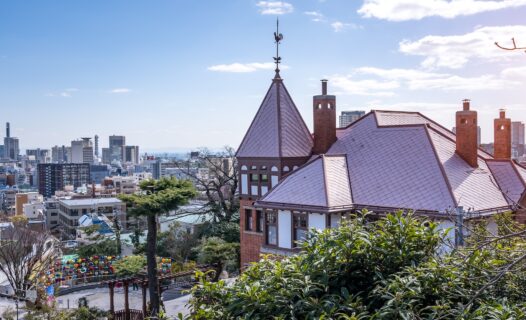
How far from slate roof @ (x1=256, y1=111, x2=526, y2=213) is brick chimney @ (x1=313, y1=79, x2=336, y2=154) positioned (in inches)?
31.0

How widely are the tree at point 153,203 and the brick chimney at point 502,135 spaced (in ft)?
40.3

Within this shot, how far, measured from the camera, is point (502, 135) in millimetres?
20750

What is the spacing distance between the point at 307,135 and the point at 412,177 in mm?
5459

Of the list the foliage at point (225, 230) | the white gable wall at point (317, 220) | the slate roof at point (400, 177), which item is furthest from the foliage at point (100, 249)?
the white gable wall at point (317, 220)

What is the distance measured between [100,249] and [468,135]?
94.7 feet

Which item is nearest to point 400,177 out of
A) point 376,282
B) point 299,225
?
point 299,225

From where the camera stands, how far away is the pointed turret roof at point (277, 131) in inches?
834

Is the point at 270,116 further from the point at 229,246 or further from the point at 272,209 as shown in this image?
the point at 229,246

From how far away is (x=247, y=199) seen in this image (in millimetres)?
22250

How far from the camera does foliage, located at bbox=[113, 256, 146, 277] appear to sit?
2355cm

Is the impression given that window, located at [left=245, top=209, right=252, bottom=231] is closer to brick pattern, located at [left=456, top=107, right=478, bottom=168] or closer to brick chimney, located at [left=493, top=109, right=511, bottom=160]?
brick pattern, located at [left=456, top=107, right=478, bottom=168]

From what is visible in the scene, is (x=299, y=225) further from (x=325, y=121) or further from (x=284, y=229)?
(x=325, y=121)

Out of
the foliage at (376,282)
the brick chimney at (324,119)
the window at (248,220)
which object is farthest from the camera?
the window at (248,220)

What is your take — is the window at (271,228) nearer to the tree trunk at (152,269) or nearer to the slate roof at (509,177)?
the tree trunk at (152,269)
